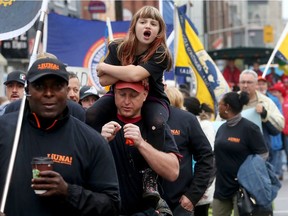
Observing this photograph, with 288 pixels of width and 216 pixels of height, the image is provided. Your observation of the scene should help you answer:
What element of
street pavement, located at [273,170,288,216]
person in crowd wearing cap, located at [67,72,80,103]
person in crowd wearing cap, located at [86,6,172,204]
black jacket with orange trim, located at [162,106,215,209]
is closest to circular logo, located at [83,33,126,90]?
street pavement, located at [273,170,288,216]

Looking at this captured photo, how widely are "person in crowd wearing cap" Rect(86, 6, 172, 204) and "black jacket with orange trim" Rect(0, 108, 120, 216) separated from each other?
3.78 feet

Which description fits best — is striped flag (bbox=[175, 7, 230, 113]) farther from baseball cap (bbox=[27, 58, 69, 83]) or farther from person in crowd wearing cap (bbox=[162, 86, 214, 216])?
baseball cap (bbox=[27, 58, 69, 83])

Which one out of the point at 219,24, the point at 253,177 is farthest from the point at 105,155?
the point at 219,24

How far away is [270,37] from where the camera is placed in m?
57.4

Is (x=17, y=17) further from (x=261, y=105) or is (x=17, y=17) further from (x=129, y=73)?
(x=261, y=105)

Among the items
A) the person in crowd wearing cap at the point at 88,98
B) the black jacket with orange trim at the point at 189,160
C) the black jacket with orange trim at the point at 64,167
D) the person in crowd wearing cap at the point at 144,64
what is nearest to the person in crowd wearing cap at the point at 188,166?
the black jacket with orange trim at the point at 189,160

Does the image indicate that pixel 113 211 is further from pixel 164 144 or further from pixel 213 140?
pixel 213 140

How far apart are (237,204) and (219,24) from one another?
69890 millimetres

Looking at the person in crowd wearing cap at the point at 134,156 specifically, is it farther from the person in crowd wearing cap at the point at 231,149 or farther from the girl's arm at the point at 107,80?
the person in crowd wearing cap at the point at 231,149

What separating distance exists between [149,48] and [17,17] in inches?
53.8

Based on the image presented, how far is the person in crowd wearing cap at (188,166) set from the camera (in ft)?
28.0

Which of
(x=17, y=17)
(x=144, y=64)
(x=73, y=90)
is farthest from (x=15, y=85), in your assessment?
(x=144, y=64)

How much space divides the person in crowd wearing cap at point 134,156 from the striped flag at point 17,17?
131 centimetres

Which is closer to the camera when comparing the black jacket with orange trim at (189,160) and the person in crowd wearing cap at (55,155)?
the person in crowd wearing cap at (55,155)
